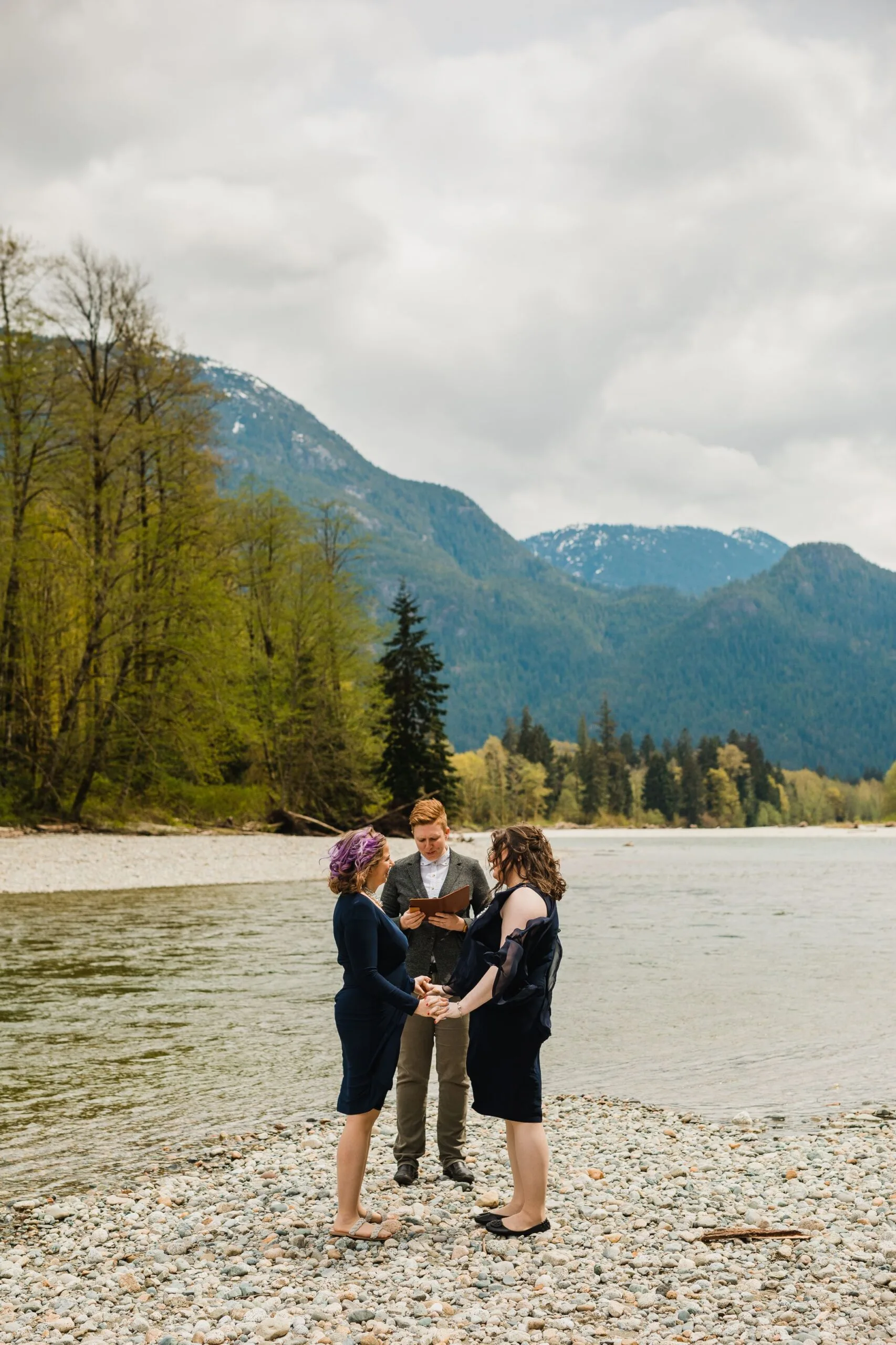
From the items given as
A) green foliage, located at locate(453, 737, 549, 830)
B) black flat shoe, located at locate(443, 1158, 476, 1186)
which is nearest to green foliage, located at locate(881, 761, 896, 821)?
green foliage, located at locate(453, 737, 549, 830)

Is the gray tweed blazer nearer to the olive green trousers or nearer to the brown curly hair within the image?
A: the olive green trousers


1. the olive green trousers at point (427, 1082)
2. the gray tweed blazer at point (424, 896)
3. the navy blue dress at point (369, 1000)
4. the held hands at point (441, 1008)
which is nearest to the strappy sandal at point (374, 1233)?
the navy blue dress at point (369, 1000)

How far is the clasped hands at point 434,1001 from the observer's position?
17.6 ft

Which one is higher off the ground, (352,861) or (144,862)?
(352,861)

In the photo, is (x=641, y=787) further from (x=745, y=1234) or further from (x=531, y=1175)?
(x=531, y=1175)

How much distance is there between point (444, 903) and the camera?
5.88 metres

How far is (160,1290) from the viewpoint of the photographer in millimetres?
A: 4840

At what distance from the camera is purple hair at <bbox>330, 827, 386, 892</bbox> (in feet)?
17.2

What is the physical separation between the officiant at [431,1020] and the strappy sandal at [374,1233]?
0.66 meters

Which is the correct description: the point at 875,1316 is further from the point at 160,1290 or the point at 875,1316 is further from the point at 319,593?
the point at 319,593

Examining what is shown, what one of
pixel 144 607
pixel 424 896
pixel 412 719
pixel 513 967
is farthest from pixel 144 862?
pixel 513 967

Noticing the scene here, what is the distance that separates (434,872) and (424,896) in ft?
0.49

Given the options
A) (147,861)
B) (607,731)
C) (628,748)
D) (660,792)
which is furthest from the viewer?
(628,748)

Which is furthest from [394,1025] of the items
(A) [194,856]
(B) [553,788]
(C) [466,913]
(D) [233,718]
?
(B) [553,788]
